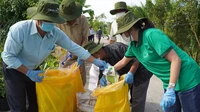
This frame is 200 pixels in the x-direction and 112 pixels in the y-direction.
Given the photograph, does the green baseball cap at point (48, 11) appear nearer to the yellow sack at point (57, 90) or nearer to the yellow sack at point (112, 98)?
the yellow sack at point (57, 90)

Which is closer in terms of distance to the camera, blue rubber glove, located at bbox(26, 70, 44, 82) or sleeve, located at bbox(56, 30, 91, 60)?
blue rubber glove, located at bbox(26, 70, 44, 82)

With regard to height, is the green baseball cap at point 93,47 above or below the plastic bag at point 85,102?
above

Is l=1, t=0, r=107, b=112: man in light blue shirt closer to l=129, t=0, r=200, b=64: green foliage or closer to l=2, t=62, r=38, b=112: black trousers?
l=2, t=62, r=38, b=112: black trousers

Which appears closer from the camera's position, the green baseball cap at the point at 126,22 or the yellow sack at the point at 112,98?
the green baseball cap at the point at 126,22

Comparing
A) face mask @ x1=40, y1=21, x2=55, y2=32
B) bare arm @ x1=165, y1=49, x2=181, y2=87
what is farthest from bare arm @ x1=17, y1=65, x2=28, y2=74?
bare arm @ x1=165, y1=49, x2=181, y2=87

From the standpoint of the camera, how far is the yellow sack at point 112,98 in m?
2.19

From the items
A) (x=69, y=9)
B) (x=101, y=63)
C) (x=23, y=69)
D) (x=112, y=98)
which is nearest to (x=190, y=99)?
(x=112, y=98)

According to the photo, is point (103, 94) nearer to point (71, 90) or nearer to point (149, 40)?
point (71, 90)

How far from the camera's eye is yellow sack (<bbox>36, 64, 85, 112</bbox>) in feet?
7.52

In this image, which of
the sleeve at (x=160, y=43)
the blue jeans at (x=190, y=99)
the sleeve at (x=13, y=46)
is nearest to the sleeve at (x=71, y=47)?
the sleeve at (x=13, y=46)

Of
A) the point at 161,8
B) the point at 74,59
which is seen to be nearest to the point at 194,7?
the point at 161,8

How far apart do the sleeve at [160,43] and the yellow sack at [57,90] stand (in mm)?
963

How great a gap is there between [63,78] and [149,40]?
938mm

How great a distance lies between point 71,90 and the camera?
97.3 inches
